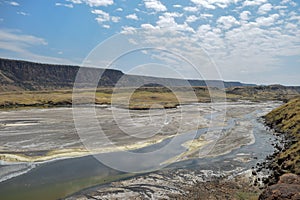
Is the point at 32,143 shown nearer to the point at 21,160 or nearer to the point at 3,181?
the point at 21,160

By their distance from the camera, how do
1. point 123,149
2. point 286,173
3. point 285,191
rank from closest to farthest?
point 285,191 → point 286,173 → point 123,149

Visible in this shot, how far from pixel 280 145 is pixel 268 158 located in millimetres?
6884

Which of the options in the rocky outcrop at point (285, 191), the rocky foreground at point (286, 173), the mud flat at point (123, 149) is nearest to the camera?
the rocky outcrop at point (285, 191)

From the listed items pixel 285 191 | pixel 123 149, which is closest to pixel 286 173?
pixel 285 191

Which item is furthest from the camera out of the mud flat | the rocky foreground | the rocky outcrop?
the mud flat

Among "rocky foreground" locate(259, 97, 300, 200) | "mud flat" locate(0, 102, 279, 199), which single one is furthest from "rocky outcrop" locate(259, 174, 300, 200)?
"mud flat" locate(0, 102, 279, 199)

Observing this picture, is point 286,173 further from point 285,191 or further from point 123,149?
point 123,149

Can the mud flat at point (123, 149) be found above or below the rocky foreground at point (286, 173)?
below

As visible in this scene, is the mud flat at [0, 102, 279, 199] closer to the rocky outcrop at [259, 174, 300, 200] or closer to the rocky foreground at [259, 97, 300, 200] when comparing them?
the rocky foreground at [259, 97, 300, 200]

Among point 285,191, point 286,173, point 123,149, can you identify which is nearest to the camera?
point 285,191

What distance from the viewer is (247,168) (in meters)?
24.2

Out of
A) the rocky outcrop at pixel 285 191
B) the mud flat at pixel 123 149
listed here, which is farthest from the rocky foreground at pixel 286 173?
the mud flat at pixel 123 149

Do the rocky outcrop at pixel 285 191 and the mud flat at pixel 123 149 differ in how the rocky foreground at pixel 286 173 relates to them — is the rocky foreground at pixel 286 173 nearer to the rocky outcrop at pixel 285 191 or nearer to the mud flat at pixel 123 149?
the rocky outcrop at pixel 285 191

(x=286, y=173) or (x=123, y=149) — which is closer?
Result: (x=286, y=173)
